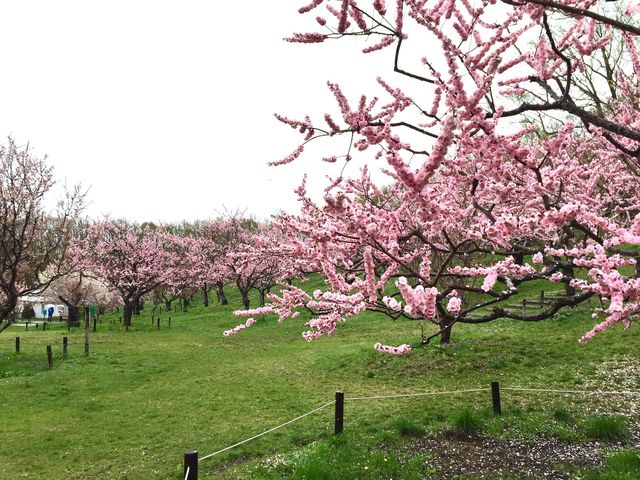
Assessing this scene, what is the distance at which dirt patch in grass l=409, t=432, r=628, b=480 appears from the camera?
638 cm

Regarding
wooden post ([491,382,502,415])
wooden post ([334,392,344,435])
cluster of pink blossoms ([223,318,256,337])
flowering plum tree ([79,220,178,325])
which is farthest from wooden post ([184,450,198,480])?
flowering plum tree ([79,220,178,325])

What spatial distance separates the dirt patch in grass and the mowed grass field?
0.28 meters

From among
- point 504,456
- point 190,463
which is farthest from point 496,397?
point 190,463

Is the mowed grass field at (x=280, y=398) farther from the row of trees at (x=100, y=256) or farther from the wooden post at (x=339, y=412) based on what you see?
the row of trees at (x=100, y=256)

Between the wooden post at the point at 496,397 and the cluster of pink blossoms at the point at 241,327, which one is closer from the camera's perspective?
the cluster of pink blossoms at the point at 241,327

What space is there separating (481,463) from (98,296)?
41.8 metres

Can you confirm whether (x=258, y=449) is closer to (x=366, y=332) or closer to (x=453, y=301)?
(x=453, y=301)

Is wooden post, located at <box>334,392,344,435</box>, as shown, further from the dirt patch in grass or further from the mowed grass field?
the dirt patch in grass

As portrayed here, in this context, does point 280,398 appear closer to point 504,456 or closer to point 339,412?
point 339,412

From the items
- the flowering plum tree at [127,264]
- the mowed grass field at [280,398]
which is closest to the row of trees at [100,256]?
the flowering plum tree at [127,264]

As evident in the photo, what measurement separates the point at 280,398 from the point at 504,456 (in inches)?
264

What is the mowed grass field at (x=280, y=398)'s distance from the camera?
833cm

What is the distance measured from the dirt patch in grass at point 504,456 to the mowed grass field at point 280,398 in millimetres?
282

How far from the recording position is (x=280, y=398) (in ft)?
40.1
